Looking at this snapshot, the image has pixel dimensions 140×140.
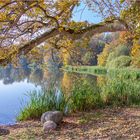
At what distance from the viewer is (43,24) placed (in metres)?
7.05

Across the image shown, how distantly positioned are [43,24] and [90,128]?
224 centimetres

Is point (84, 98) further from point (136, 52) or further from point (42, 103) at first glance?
point (136, 52)

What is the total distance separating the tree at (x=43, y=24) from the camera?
6409mm

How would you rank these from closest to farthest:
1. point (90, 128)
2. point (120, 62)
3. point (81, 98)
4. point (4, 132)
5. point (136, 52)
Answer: point (90, 128), point (4, 132), point (81, 98), point (136, 52), point (120, 62)

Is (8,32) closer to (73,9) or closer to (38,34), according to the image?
(38,34)

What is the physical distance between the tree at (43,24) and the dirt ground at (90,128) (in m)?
1.62

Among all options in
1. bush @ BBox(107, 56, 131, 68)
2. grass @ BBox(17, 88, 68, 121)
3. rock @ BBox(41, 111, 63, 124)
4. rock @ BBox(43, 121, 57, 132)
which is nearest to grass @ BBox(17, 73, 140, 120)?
grass @ BBox(17, 88, 68, 121)

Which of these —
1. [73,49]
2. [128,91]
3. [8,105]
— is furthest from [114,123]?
[8,105]

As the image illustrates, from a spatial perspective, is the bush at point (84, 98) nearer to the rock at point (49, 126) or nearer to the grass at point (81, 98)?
the grass at point (81, 98)

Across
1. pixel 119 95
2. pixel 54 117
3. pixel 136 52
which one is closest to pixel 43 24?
pixel 54 117

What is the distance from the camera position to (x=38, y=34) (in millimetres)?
7480

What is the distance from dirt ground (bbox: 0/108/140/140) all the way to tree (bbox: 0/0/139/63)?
1.62 m

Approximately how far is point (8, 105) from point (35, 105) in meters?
7.03

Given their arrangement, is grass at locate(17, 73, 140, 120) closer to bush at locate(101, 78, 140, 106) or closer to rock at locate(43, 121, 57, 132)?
bush at locate(101, 78, 140, 106)
